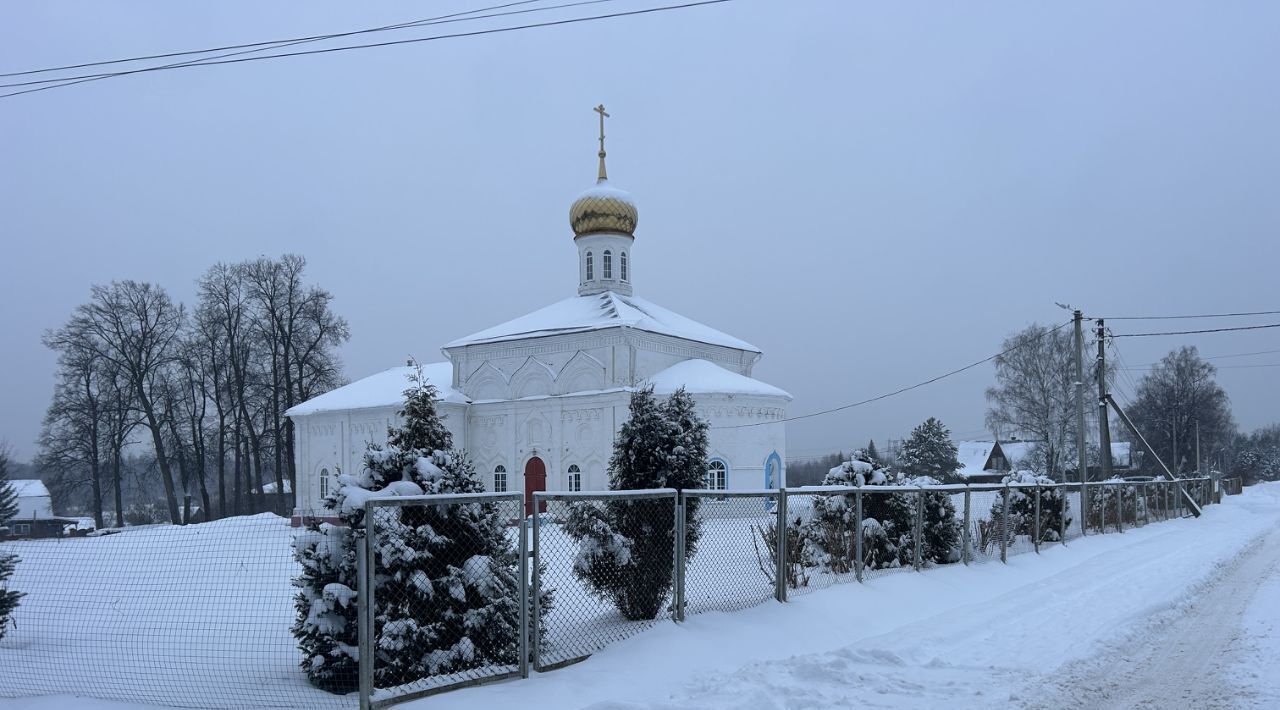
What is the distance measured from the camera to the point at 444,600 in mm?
7066

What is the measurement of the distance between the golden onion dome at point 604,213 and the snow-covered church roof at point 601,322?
8.19 ft

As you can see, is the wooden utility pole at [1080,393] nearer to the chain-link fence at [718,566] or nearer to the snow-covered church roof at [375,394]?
the chain-link fence at [718,566]

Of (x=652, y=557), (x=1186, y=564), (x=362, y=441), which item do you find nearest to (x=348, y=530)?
(x=652, y=557)

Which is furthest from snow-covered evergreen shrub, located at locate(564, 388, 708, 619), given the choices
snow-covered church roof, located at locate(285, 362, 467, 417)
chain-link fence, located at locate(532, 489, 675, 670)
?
snow-covered church roof, located at locate(285, 362, 467, 417)

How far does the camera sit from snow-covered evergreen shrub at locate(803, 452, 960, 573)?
1159 cm

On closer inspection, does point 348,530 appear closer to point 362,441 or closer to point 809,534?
point 809,534

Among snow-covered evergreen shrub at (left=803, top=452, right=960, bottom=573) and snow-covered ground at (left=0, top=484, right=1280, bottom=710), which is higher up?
snow-covered evergreen shrub at (left=803, top=452, right=960, bottom=573)

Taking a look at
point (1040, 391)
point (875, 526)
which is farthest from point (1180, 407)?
point (875, 526)

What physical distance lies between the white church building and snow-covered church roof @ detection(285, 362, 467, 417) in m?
0.07

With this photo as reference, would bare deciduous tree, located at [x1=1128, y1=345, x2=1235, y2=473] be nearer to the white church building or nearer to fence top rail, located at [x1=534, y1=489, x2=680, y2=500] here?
the white church building

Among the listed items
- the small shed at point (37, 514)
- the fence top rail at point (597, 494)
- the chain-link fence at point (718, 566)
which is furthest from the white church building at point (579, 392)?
the fence top rail at point (597, 494)

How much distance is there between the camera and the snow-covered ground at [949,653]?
6641mm

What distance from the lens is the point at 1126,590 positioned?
39.7 ft

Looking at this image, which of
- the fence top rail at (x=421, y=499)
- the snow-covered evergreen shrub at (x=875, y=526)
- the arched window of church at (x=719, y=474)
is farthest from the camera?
the arched window of church at (x=719, y=474)
